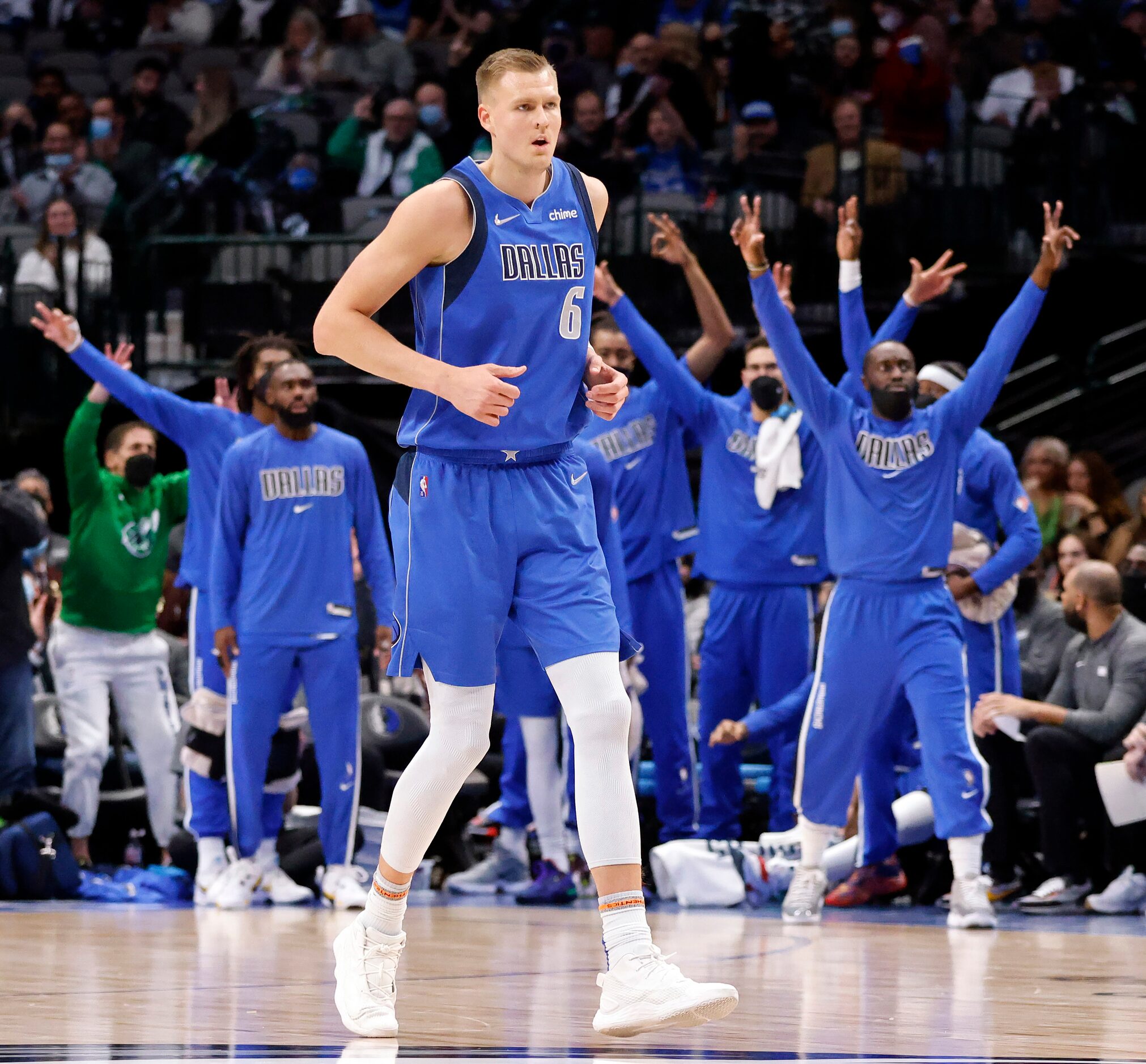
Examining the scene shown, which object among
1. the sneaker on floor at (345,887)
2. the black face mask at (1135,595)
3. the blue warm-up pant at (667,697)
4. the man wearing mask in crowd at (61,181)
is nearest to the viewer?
the sneaker on floor at (345,887)

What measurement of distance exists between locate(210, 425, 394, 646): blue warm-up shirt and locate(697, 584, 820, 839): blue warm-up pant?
1.60 metres

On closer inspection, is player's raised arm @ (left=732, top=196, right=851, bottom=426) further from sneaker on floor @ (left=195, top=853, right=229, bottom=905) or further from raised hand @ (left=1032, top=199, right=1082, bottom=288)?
sneaker on floor @ (left=195, top=853, right=229, bottom=905)

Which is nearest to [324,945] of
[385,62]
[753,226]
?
[753,226]

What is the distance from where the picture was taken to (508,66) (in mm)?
4211

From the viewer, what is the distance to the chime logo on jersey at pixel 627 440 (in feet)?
27.9

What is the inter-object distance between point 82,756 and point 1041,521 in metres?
5.00

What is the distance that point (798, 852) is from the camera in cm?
797

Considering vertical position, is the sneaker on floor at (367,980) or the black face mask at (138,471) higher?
the black face mask at (138,471)

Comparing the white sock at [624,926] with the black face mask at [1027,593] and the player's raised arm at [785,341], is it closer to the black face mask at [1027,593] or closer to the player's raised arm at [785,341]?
the player's raised arm at [785,341]

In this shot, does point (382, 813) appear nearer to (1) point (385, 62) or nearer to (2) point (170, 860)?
(2) point (170, 860)

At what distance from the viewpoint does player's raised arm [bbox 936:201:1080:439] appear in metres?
7.18

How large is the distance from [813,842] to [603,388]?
3597mm

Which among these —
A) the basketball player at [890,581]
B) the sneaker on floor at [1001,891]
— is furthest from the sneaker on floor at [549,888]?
the sneaker on floor at [1001,891]

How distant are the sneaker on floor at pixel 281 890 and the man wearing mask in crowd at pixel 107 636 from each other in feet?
3.51
